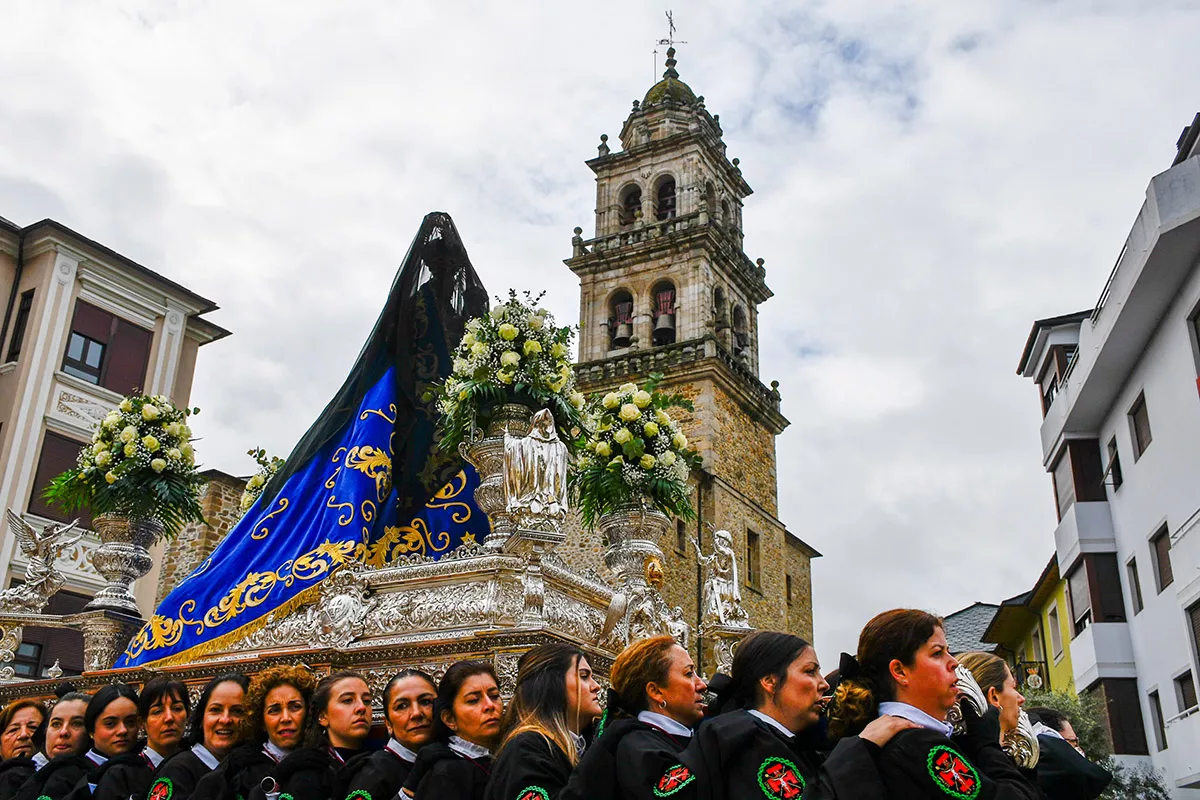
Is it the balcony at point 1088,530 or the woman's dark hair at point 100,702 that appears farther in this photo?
the balcony at point 1088,530

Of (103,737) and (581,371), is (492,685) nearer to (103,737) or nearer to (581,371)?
(103,737)

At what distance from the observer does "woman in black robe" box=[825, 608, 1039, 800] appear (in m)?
3.22

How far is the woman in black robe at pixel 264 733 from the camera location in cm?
508

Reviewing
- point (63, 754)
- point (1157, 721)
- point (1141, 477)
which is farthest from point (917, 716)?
point (1157, 721)

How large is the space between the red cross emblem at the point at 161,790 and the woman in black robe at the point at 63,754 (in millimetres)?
1059

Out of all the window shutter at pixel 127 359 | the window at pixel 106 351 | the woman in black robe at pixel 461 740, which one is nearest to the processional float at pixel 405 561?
the woman in black robe at pixel 461 740

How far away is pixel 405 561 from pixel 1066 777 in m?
4.83

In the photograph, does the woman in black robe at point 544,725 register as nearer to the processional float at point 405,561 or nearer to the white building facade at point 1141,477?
the processional float at point 405,561

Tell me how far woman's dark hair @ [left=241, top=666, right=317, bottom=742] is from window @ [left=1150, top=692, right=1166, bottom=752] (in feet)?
64.3

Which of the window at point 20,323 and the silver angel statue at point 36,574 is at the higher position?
the window at point 20,323

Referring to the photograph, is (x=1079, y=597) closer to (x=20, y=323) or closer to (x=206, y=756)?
(x=206, y=756)

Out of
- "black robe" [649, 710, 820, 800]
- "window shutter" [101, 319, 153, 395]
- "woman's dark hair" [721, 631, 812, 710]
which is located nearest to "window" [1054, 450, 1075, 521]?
"window shutter" [101, 319, 153, 395]

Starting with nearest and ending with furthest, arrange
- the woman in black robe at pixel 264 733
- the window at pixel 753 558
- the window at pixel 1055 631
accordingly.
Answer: the woman in black robe at pixel 264 733 < the window at pixel 1055 631 < the window at pixel 753 558

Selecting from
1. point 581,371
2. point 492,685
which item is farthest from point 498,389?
point 581,371
